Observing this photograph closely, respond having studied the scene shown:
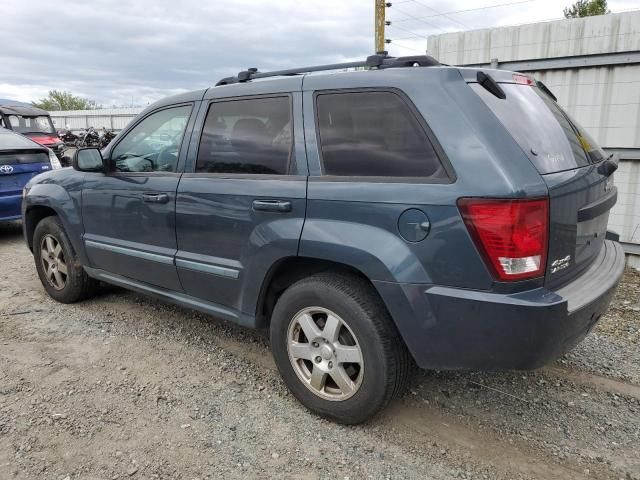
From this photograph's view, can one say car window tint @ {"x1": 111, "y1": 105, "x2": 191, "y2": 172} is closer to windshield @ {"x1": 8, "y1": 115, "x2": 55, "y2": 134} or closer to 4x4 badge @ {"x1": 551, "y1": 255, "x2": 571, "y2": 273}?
4x4 badge @ {"x1": 551, "y1": 255, "x2": 571, "y2": 273}

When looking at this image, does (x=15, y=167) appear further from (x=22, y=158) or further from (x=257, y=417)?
(x=257, y=417)

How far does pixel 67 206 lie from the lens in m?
4.28

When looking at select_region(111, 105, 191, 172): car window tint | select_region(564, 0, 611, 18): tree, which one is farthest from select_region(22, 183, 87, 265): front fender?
select_region(564, 0, 611, 18): tree

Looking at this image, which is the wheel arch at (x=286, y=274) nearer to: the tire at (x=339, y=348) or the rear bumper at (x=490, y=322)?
the tire at (x=339, y=348)

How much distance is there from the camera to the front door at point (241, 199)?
9.30 ft

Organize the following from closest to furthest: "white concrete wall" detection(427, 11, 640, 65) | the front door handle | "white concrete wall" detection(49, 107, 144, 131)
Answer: the front door handle
"white concrete wall" detection(427, 11, 640, 65)
"white concrete wall" detection(49, 107, 144, 131)

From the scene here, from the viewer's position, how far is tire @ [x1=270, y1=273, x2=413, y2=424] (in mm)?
2557

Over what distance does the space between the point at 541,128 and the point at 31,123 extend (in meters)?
16.6

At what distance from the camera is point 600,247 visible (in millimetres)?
2955

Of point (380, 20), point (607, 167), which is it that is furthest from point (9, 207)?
point (380, 20)

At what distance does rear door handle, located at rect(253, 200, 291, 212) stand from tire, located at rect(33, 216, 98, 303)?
2347 mm

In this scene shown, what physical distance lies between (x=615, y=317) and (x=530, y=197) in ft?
9.31

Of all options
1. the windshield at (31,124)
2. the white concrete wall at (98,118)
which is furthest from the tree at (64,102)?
the windshield at (31,124)

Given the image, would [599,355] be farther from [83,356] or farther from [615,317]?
[83,356]
